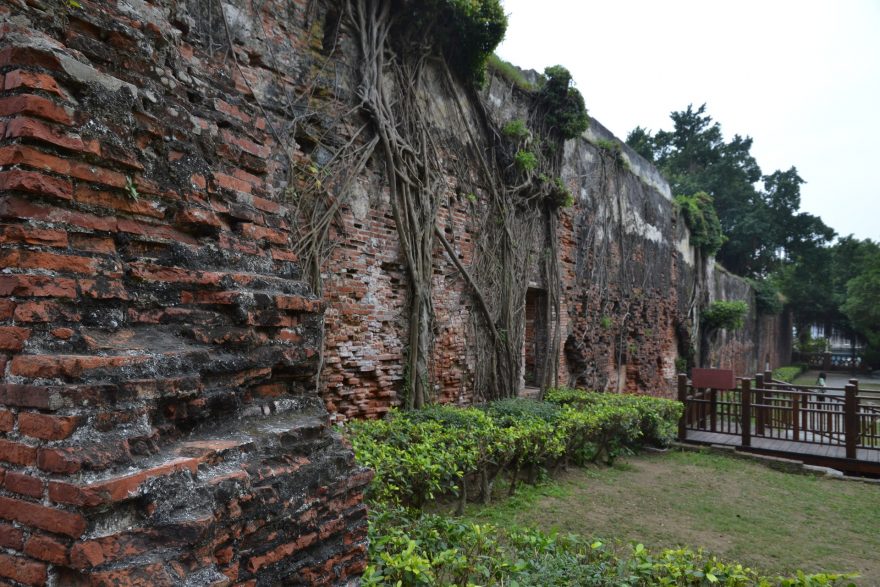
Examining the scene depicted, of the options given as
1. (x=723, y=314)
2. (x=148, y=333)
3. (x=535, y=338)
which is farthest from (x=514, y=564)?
(x=723, y=314)

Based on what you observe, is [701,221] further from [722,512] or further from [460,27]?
[722,512]

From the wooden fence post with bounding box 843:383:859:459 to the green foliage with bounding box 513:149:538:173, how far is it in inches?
216

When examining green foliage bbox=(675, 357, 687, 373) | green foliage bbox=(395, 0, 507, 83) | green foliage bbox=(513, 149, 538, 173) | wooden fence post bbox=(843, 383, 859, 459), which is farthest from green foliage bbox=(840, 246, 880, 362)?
green foliage bbox=(395, 0, 507, 83)

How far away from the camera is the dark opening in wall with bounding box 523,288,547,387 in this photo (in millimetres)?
9617

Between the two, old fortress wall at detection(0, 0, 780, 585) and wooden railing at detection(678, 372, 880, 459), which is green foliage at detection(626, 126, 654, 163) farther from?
old fortress wall at detection(0, 0, 780, 585)

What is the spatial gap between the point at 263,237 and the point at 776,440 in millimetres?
9201

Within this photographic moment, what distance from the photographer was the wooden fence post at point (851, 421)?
26.6ft

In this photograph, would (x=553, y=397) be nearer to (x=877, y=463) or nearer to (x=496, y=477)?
(x=496, y=477)

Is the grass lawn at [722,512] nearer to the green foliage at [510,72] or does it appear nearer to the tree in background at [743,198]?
the green foliage at [510,72]

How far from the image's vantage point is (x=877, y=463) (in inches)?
308

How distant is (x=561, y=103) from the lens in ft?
30.8

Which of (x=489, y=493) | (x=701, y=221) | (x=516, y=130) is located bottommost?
(x=489, y=493)

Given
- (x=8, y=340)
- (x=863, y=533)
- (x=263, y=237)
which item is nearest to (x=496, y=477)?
(x=863, y=533)

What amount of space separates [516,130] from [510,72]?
1.01 meters
